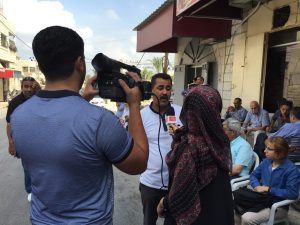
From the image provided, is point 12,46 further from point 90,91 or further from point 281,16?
point 90,91

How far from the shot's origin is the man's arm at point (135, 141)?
1.64m

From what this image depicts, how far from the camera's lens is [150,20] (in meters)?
11.4

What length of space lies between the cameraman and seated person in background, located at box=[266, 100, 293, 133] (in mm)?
5608

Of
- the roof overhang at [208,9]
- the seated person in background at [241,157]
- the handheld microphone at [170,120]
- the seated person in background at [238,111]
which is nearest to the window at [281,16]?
the roof overhang at [208,9]

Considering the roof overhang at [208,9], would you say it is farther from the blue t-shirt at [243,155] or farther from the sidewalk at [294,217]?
the sidewalk at [294,217]

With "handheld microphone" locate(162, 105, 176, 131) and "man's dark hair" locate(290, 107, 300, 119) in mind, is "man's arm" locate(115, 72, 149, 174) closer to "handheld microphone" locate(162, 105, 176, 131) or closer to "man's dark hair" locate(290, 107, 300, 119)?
"handheld microphone" locate(162, 105, 176, 131)

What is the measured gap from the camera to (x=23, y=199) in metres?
5.54

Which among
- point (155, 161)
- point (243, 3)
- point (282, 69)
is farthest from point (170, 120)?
point (243, 3)

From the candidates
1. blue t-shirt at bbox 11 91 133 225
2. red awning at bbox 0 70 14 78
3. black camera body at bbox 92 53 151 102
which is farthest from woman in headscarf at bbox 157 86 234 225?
red awning at bbox 0 70 14 78

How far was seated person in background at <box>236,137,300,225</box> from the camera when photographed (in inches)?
147

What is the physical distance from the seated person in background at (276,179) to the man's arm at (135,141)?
2418 millimetres

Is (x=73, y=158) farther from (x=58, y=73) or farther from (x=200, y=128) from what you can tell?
(x=200, y=128)

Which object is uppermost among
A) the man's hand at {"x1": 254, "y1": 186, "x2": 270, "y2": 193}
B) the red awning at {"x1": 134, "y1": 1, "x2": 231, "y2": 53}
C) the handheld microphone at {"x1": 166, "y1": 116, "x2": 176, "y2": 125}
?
the red awning at {"x1": 134, "y1": 1, "x2": 231, "y2": 53}

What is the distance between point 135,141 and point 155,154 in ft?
5.43
